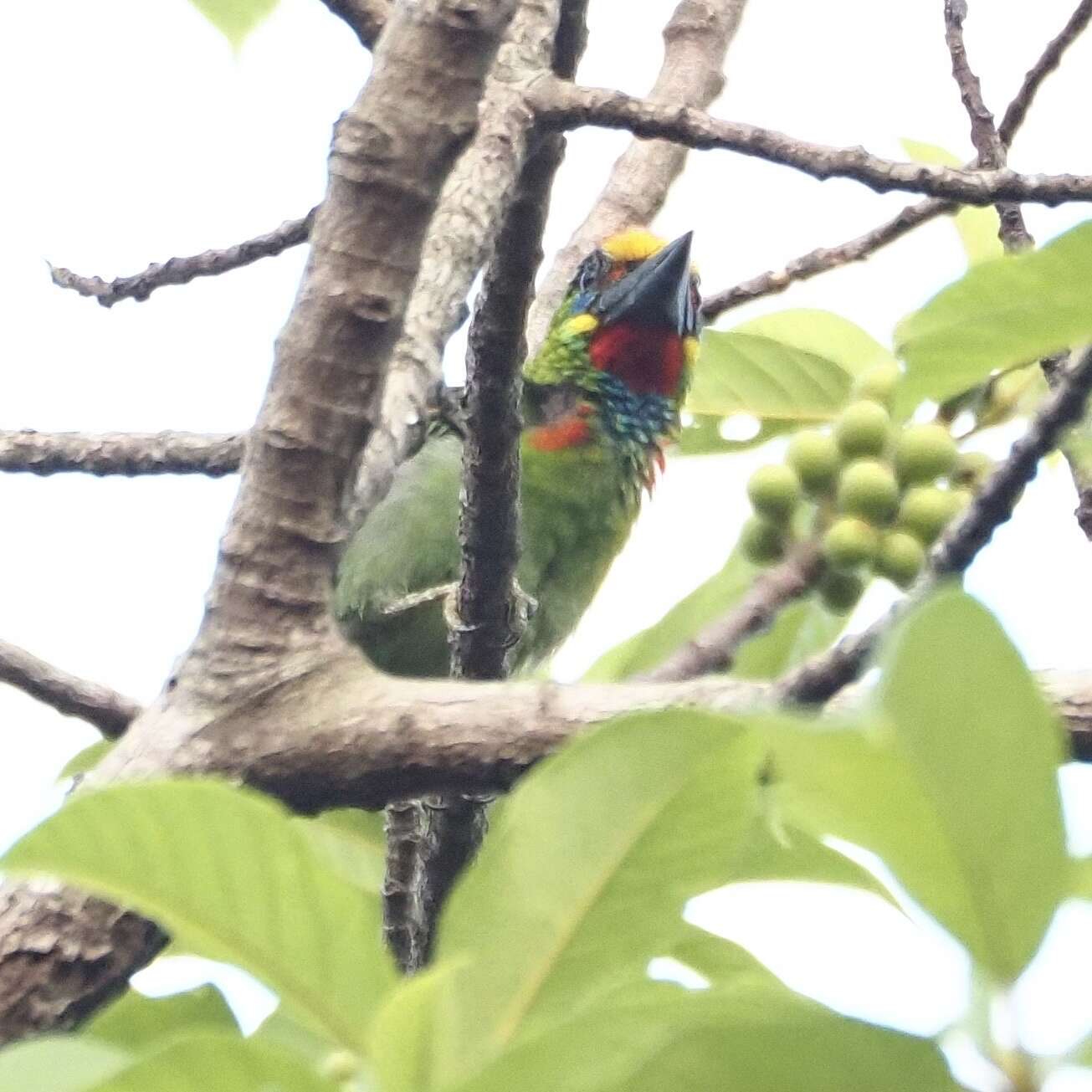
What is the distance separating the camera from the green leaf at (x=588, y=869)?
0.78 m

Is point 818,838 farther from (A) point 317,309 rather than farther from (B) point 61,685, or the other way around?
(B) point 61,685

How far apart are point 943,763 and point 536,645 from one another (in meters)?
2.44

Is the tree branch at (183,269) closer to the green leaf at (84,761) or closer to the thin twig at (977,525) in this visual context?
the green leaf at (84,761)

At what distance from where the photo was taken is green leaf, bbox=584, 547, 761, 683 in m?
1.97

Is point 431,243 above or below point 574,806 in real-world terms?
above

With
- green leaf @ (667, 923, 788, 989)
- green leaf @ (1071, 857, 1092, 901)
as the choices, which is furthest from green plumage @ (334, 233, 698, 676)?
green leaf @ (1071, 857, 1092, 901)

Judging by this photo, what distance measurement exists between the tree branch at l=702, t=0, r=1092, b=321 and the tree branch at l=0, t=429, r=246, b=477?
3.36 feet

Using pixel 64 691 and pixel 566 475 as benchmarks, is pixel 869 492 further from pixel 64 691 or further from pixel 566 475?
pixel 566 475

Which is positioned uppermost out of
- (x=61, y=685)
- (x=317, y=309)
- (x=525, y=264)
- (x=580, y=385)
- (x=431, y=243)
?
(x=580, y=385)

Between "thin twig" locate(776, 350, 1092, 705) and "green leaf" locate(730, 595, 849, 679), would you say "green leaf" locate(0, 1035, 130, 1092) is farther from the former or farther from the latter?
"green leaf" locate(730, 595, 849, 679)

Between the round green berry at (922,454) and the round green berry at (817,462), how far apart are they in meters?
0.07

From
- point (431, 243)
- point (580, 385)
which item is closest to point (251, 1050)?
point (431, 243)

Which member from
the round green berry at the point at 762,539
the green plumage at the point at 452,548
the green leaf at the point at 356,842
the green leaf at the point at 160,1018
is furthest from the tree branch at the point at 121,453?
the green leaf at the point at 160,1018

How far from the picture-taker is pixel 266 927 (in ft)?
2.46
